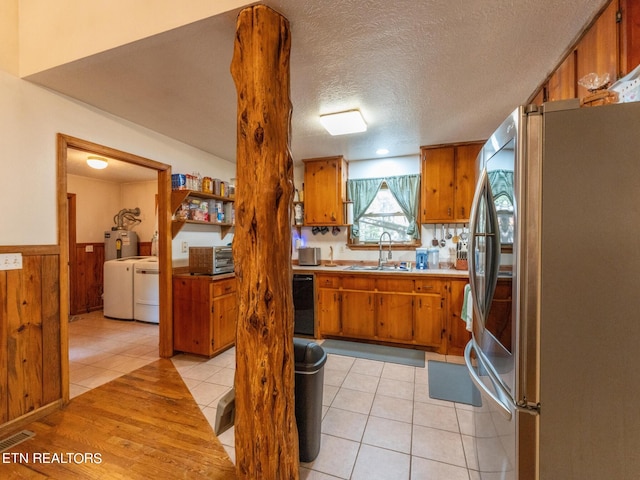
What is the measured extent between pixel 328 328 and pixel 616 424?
283cm

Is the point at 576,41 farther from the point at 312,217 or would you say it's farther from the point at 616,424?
the point at 312,217

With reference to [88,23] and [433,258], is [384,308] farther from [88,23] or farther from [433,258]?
[88,23]

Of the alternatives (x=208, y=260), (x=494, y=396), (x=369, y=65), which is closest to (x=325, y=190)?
(x=208, y=260)

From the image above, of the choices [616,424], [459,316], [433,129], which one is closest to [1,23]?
[433,129]

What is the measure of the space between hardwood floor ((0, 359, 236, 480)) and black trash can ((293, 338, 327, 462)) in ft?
1.39

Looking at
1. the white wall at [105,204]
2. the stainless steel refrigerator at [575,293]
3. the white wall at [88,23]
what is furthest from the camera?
the white wall at [105,204]

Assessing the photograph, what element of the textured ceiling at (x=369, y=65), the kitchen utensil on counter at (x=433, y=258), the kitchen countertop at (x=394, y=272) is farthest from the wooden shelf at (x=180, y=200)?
the kitchen utensil on counter at (x=433, y=258)

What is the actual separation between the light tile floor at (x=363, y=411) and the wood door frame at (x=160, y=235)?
329mm

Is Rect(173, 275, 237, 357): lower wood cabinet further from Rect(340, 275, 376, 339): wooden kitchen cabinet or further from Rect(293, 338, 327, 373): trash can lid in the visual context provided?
Rect(293, 338, 327, 373): trash can lid

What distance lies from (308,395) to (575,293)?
1285mm

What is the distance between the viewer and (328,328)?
3.48 meters

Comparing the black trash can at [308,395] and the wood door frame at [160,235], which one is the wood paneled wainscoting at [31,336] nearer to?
the wood door frame at [160,235]

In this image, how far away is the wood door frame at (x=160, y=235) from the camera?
83.7 inches

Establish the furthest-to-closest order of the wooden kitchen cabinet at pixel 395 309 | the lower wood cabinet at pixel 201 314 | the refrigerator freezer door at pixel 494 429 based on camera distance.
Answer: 1. the wooden kitchen cabinet at pixel 395 309
2. the lower wood cabinet at pixel 201 314
3. the refrigerator freezer door at pixel 494 429
